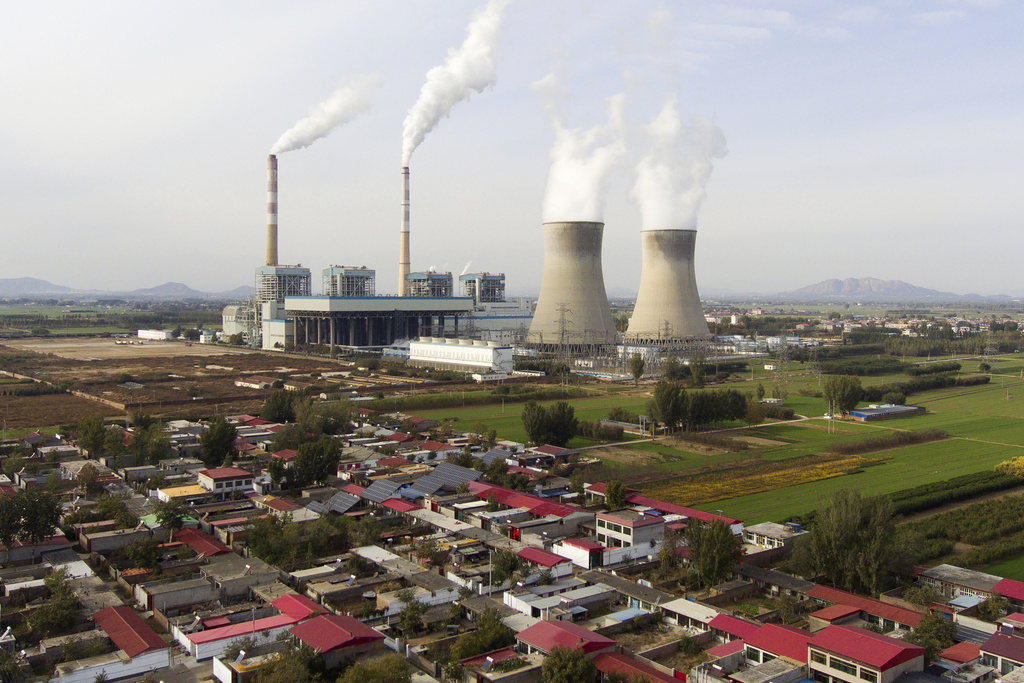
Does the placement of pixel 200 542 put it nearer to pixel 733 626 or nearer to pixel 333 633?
pixel 333 633

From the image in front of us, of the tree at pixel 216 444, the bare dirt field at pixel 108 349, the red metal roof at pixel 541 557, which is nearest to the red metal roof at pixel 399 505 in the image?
the red metal roof at pixel 541 557

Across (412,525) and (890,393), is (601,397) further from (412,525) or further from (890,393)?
(412,525)

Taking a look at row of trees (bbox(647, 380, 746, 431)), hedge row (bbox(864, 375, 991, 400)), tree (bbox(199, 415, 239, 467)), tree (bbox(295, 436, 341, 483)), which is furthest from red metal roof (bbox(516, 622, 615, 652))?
hedge row (bbox(864, 375, 991, 400))

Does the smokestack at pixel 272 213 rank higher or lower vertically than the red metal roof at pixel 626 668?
higher

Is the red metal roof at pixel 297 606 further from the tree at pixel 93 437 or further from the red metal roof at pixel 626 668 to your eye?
the tree at pixel 93 437

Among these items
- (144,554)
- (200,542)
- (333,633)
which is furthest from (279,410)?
(333,633)

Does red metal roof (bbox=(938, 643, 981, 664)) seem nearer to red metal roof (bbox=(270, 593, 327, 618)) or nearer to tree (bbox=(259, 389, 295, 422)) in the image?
red metal roof (bbox=(270, 593, 327, 618))
